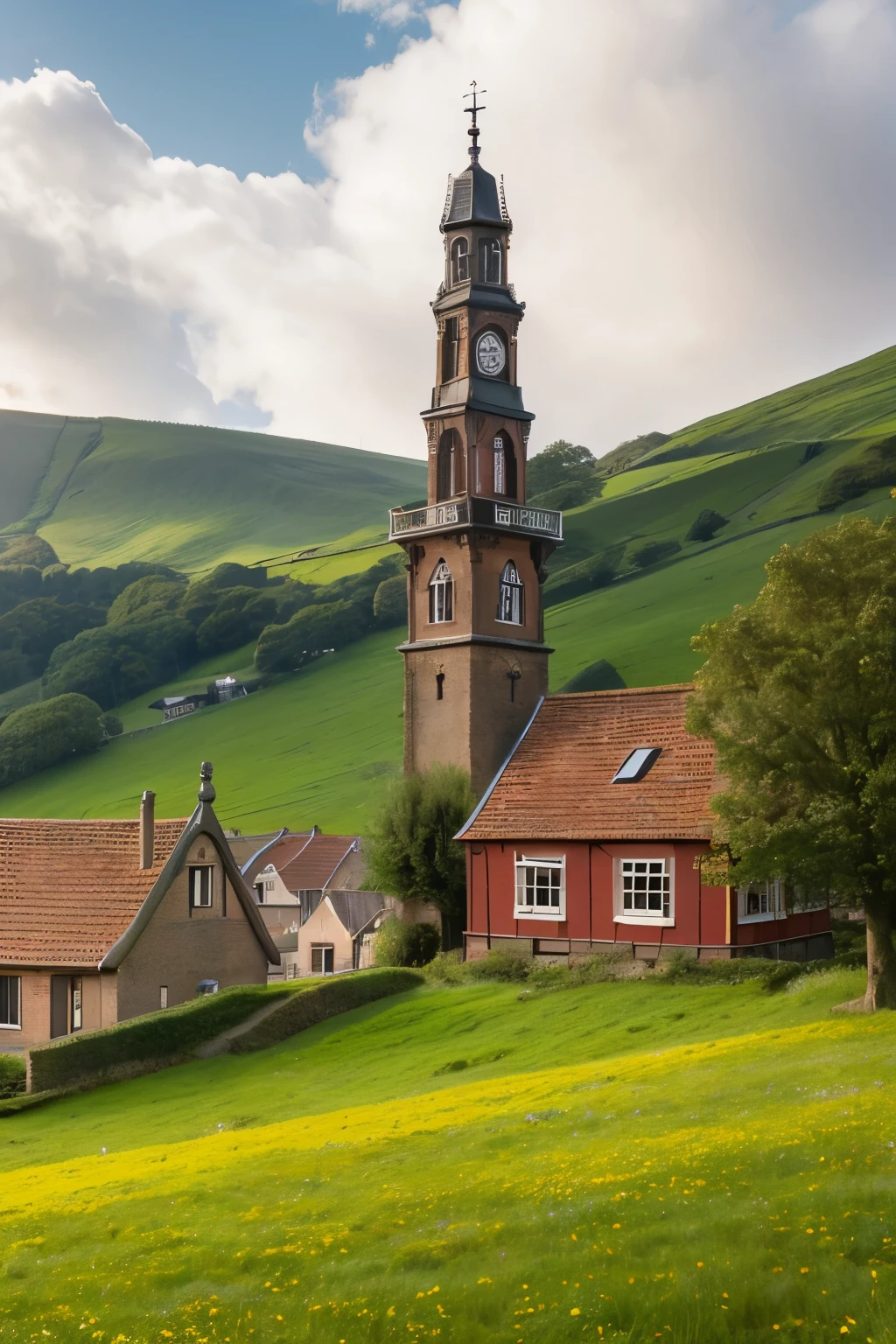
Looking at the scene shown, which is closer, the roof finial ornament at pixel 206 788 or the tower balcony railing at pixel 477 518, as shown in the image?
the roof finial ornament at pixel 206 788

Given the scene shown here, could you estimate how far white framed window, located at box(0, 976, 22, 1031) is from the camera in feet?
154

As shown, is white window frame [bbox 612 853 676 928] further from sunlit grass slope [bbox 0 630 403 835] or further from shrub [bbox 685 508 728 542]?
shrub [bbox 685 508 728 542]

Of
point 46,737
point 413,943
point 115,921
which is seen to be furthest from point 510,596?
point 46,737

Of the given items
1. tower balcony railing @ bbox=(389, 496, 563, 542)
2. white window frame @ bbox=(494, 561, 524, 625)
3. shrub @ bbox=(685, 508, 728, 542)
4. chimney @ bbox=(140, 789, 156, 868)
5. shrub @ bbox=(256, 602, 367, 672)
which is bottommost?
chimney @ bbox=(140, 789, 156, 868)

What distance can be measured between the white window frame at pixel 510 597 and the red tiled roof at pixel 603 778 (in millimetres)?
5325

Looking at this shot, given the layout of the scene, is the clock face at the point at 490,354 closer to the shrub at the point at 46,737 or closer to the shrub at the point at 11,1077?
the shrub at the point at 11,1077

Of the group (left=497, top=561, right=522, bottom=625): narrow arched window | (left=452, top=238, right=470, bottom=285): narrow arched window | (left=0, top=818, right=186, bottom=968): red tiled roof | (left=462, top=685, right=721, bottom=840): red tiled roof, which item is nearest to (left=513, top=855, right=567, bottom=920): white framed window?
(left=462, top=685, right=721, bottom=840): red tiled roof

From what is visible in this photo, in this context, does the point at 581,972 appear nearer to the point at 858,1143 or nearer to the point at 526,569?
the point at 526,569

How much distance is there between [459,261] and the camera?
62750 millimetres

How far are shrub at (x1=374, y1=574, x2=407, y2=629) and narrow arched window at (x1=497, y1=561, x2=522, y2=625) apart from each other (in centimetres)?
13047

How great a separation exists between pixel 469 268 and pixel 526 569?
13852mm

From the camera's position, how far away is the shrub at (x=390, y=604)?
192250 mm

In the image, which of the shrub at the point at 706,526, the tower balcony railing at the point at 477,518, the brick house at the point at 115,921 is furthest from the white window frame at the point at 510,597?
the shrub at the point at 706,526

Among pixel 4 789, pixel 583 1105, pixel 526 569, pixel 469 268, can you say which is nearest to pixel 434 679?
pixel 526 569
